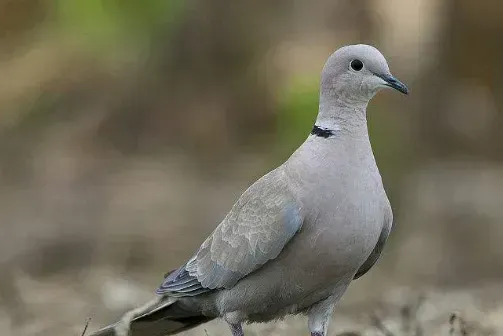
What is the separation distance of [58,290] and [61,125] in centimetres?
305

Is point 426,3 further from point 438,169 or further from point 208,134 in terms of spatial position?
point 208,134

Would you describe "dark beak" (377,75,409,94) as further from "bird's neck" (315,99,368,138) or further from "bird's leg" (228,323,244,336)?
"bird's leg" (228,323,244,336)

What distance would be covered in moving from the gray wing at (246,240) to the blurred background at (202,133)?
6.04 feet

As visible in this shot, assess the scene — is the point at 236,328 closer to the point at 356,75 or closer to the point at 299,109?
the point at 356,75

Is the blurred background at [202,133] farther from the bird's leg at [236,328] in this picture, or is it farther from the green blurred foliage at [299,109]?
the bird's leg at [236,328]

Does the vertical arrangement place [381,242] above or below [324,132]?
below

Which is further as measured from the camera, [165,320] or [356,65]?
[165,320]

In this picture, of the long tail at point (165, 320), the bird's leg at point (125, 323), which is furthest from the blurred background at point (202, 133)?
the bird's leg at point (125, 323)

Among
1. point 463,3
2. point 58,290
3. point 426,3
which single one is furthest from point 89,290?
point 463,3

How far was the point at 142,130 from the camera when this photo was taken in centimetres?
962

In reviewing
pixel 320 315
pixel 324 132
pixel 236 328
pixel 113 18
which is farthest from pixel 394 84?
pixel 113 18

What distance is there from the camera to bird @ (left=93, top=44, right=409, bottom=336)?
10.9ft

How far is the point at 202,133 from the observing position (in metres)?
9.73

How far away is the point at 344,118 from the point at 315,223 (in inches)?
13.7
